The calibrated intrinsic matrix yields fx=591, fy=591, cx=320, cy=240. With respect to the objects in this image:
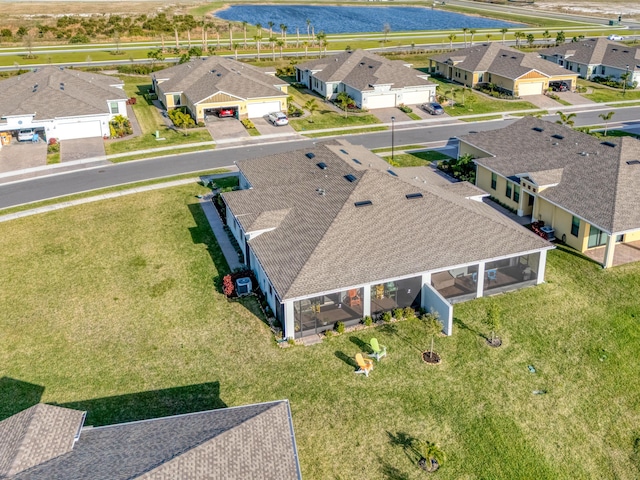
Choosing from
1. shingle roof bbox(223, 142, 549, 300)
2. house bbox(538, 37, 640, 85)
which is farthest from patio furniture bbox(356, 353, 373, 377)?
house bbox(538, 37, 640, 85)

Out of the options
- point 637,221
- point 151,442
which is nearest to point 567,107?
point 637,221

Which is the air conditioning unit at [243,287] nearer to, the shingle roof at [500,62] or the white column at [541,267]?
the white column at [541,267]

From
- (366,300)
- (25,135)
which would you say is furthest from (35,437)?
(25,135)

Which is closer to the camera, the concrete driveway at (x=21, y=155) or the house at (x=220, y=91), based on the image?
the concrete driveway at (x=21, y=155)

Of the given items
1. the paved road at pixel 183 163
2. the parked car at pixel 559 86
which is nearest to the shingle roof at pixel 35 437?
the paved road at pixel 183 163

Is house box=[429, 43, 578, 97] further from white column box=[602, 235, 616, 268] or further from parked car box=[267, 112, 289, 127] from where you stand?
white column box=[602, 235, 616, 268]

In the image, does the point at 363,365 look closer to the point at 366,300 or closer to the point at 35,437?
the point at 366,300

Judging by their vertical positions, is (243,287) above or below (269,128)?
below
